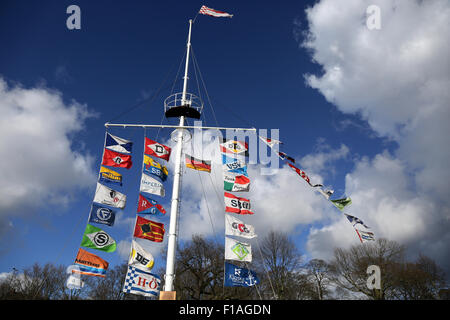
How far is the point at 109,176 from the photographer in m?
12.2

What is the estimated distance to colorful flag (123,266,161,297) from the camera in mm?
10625

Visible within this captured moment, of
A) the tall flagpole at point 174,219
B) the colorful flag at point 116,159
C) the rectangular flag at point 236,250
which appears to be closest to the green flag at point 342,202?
the rectangular flag at point 236,250

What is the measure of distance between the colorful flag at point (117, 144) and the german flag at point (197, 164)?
3.00 m

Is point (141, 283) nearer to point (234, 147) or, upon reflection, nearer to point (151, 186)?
point (151, 186)

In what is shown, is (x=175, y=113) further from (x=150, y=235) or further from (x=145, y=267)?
(x=145, y=267)

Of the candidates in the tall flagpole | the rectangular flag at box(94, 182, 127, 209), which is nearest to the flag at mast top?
the tall flagpole

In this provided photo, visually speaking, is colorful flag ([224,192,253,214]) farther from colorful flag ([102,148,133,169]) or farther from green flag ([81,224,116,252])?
green flag ([81,224,116,252])

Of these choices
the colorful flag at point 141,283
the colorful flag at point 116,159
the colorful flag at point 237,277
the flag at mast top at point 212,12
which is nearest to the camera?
the colorful flag at point 141,283

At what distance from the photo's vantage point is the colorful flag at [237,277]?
37.9 feet

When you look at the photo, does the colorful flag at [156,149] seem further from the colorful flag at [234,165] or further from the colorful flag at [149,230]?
the colorful flag at [149,230]

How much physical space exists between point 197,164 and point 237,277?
571 centimetres

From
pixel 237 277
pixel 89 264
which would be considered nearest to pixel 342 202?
pixel 237 277
